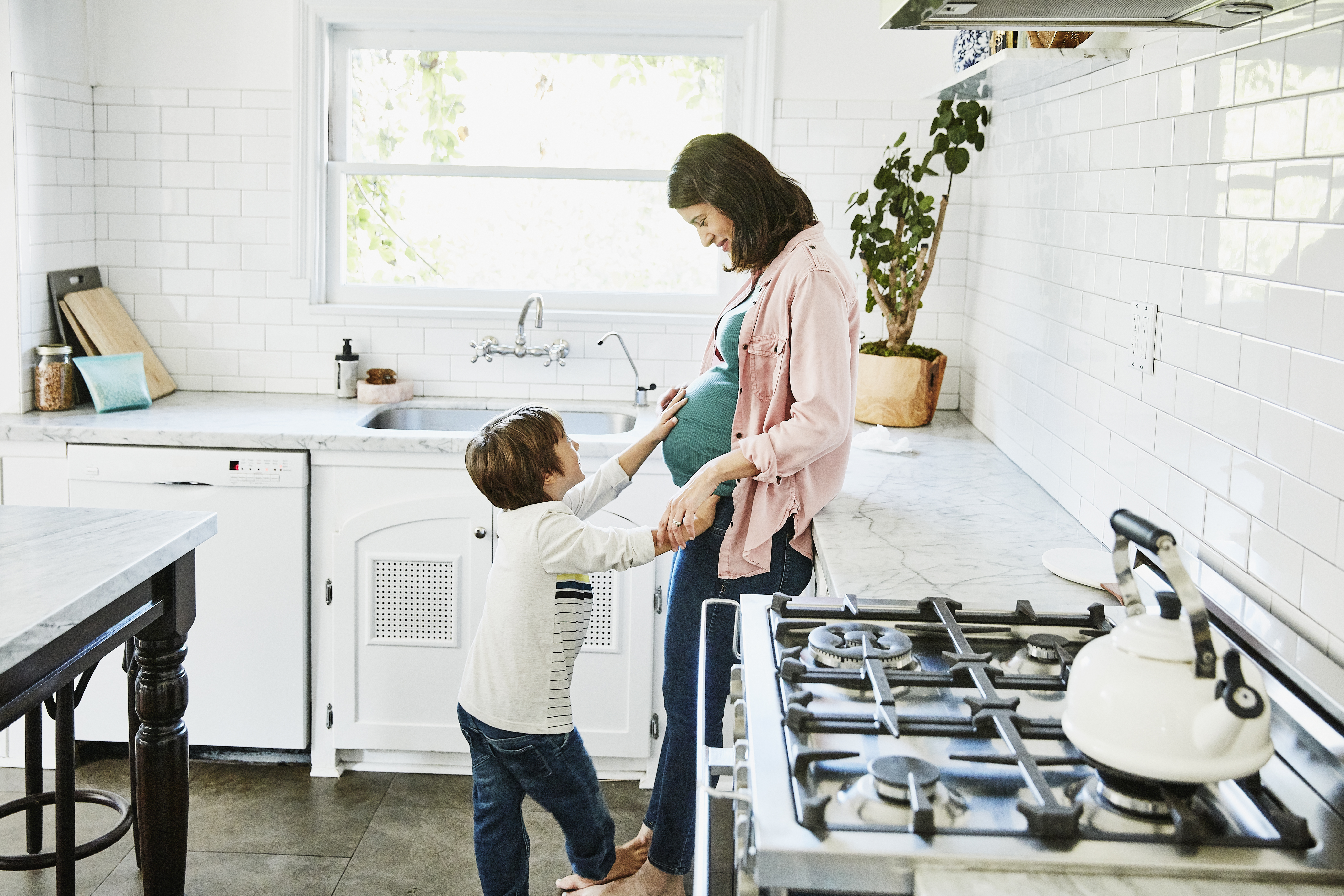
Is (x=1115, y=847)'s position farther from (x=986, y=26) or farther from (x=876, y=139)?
(x=876, y=139)

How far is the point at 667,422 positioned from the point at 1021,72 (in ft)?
3.50

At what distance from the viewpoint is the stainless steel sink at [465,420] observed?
3.72 metres

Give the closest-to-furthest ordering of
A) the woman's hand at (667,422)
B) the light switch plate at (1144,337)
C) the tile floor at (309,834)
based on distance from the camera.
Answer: the light switch plate at (1144,337), the woman's hand at (667,422), the tile floor at (309,834)

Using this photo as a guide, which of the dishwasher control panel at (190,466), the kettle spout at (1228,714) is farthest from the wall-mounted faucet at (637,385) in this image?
the kettle spout at (1228,714)

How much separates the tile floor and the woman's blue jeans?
439mm

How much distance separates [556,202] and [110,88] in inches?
54.3

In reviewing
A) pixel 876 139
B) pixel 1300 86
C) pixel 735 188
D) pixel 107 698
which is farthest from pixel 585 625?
pixel 876 139

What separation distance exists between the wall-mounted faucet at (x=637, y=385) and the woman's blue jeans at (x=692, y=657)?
1.33 meters

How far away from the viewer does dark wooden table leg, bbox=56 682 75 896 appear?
2346 mm

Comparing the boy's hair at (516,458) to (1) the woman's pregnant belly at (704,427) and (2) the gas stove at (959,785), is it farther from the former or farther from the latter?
(2) the gas stove at (959,785)

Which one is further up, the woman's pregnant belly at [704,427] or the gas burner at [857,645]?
the woman's pregnant belly at [704,427]

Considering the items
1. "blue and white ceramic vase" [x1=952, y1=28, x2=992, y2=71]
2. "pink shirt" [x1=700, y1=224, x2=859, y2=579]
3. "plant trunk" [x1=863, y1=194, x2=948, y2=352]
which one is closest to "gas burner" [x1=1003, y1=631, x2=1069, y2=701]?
"pink shirt" [x1=700, y1=224, x2=859, y2=579]

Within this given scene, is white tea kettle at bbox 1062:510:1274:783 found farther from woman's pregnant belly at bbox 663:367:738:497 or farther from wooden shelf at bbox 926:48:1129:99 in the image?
wooden shelf at bbox 926:48:1129:99

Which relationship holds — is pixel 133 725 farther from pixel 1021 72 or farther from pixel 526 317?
pixel 1021 72
